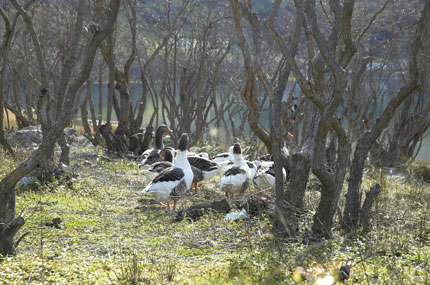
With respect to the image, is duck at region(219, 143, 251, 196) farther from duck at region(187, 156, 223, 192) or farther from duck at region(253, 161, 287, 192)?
duck at region(187, 156, 223, 192)

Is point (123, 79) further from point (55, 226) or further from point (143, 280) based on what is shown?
point (143, 280)

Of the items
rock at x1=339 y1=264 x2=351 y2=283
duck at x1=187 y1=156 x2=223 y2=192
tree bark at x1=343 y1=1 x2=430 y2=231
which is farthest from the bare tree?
duck at x1=187 y1=156 x2=223 y2=192

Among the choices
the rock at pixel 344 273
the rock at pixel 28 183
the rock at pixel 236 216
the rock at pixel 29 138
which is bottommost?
the rock at pixel 236 216

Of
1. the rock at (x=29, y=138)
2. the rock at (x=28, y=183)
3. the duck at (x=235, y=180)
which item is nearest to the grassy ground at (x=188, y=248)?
the rock at (x=28, y=183)

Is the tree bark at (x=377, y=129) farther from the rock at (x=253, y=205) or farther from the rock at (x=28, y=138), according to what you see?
the rock at (x=28, y=138)

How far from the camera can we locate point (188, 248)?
5.82 m

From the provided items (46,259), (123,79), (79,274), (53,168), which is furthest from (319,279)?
(123,79)

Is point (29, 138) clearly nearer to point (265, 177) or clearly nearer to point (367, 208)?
point (265, 177)

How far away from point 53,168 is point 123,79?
6032 millimetres

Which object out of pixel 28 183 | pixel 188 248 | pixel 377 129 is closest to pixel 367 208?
pixel 377 129

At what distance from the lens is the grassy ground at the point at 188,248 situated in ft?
14.7

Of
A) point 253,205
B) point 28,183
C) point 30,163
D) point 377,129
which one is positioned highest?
point 377,129

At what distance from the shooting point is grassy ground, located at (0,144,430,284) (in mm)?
4477

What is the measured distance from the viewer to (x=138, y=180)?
420 inches
